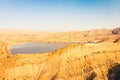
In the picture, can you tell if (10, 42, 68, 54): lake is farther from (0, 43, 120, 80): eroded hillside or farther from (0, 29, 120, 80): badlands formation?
(0, 29, 120, 80): badlands formation

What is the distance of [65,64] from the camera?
3962 cm

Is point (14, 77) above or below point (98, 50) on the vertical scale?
below

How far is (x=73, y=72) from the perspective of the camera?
38500 mm

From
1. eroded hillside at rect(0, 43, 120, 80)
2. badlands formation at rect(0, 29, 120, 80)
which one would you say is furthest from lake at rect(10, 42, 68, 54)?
badlands formation at rect(0, 29, 120, 80)

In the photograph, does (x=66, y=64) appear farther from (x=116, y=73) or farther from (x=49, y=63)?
(x=116, y=73)

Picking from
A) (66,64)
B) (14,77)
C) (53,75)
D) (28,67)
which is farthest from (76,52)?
(14,77)

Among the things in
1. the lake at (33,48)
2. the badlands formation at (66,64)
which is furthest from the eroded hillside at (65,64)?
the lake at (33,48)

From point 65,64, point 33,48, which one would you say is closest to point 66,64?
point 65,64

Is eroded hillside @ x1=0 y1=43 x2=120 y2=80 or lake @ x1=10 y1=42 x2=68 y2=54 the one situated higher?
eroded hillside @ x1=0 y1=43 x2=120 y2=80

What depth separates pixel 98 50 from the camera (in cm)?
4159

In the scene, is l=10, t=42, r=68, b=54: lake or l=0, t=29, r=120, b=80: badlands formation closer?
l=0, t=29, r=120, b=80: badlands formation

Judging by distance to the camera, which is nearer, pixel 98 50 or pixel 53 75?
pixel 53 75

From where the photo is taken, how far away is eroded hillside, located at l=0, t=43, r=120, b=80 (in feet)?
127

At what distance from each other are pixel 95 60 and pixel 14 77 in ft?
49.5
